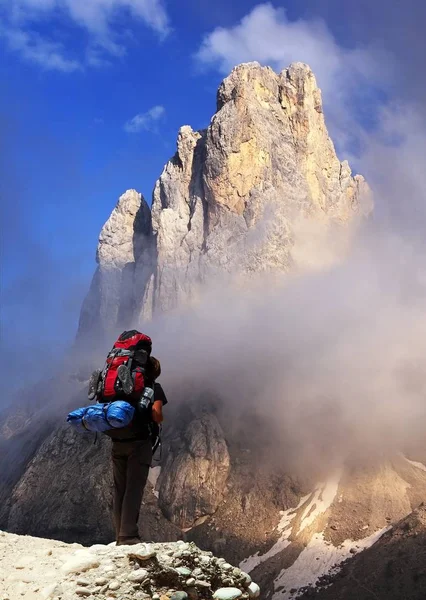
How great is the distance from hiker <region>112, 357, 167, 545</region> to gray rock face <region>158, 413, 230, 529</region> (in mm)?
70643

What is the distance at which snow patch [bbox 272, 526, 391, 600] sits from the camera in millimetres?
61438

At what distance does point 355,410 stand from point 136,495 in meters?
89.2

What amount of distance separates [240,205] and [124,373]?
95091 millimetres

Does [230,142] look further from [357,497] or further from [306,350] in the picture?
[357,497]

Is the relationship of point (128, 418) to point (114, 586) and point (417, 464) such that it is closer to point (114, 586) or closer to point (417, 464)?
point (114, 586)

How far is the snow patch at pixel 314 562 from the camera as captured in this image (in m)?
61.4

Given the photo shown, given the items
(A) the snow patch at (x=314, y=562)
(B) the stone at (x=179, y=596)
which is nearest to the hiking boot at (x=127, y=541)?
(B) the stone at (x=179, y=596)

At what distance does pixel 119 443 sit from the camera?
788cm

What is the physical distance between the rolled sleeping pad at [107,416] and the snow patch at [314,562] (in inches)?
2352

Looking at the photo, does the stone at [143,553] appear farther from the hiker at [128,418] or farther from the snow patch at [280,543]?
the snow patch at [280,543]

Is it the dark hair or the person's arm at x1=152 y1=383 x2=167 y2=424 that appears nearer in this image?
the person's arm at x1=152 y1=383 x2=167 y2=424

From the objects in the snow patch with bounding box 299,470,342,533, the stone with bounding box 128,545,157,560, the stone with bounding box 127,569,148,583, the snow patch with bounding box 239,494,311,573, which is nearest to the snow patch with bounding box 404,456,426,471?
the snow patch with bounding box 299,470,342,533

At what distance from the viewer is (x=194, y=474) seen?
77.5 metres

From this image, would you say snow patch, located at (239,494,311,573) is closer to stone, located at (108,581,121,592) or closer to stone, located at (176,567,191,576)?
stone, located at (176,567,191,576)
